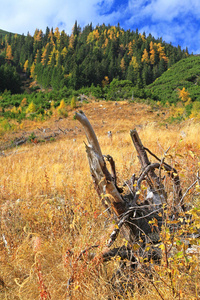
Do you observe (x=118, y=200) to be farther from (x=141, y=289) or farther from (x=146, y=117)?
(x=146, y=117)

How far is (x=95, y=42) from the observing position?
6500 cm

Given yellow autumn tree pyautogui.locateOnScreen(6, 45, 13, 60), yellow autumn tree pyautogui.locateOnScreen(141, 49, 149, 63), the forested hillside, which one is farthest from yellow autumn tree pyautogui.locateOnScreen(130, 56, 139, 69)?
yellow autumn tree pyautogui.locateOnScreen(6, 45, 13, 60)

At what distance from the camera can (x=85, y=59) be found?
41.4 metres

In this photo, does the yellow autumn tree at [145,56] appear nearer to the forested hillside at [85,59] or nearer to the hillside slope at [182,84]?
the forested hillside at [85,59]

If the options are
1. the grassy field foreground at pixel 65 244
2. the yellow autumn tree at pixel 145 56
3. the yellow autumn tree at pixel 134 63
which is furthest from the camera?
the yellow autumn tree at pixel 145 56

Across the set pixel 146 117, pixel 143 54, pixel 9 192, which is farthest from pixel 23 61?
pixel 9 192

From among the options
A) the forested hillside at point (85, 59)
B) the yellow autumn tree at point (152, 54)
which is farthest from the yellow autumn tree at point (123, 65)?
the yellow autumn tree at point (152, 54)

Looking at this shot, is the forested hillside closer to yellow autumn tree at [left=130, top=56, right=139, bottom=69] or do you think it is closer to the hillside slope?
yellow autumn tree at [left=130, top=56, right=139, bottom=69]

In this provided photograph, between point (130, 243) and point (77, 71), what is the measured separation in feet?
125

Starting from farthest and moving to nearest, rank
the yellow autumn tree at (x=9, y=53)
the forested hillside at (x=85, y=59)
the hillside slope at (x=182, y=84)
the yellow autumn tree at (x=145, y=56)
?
the yellow autumn tree at (x=9, y=53) < the yellow autumn tree at (x=145, y=56) < the forested hillside at (x=85, y=59) < the hillside slope at (x=182, y=84)

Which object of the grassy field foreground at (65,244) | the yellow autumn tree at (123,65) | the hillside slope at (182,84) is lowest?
the grassy field foreground at (65,244)

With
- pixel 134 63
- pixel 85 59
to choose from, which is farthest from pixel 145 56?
pixel 85 59

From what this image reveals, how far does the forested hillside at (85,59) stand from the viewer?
39.6 meters

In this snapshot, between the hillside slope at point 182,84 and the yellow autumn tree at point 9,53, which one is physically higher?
the yellow autumn tree at point 9,53
